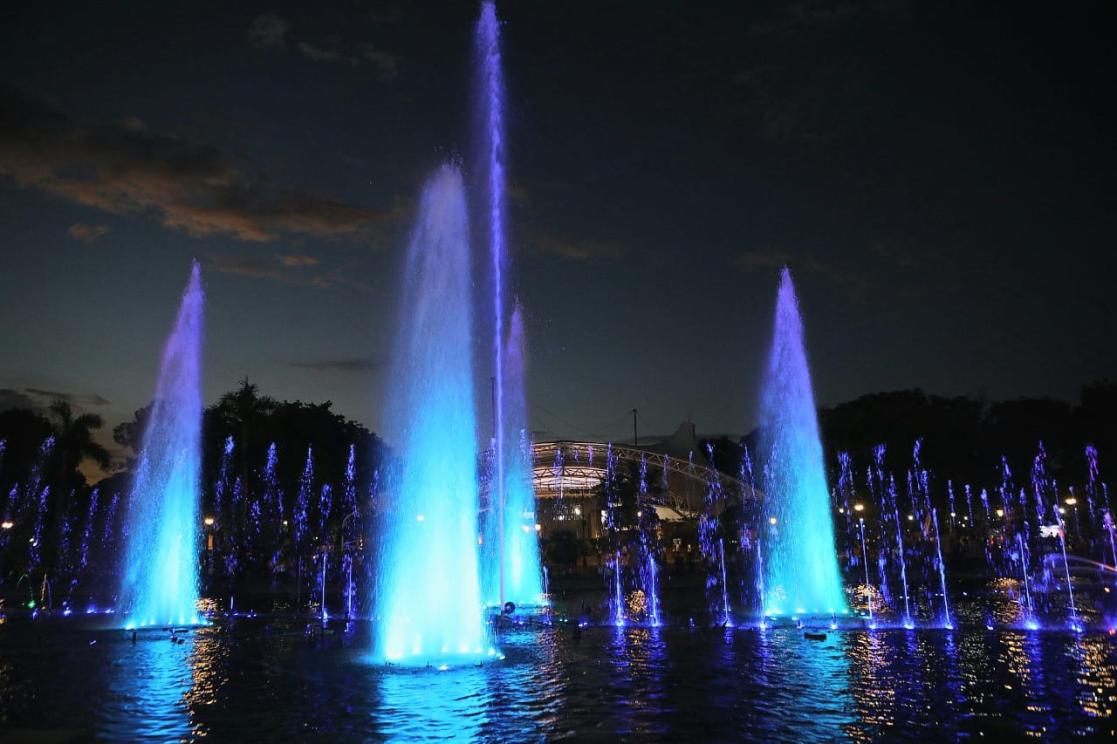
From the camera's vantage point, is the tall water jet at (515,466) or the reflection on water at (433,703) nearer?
the reflection on water at (433,703)

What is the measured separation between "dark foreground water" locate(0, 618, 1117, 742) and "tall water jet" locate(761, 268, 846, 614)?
21.8ft

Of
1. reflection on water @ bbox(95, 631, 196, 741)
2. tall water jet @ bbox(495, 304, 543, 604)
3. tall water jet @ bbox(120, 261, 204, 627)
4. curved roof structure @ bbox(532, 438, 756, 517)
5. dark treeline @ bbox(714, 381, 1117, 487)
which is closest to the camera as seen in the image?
reflection on water @ bbox(95, 631, 196, 741)

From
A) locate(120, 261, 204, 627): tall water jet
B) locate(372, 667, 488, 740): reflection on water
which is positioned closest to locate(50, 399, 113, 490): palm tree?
locate(120, 261, 204, 627): tall water jet

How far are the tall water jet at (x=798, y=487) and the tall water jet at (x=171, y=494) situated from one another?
18.5 metres

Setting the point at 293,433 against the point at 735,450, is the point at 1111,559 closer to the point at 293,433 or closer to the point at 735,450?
the point at 293,433

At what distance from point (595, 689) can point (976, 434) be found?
48.9 metres

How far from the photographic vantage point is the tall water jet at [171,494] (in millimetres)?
24406

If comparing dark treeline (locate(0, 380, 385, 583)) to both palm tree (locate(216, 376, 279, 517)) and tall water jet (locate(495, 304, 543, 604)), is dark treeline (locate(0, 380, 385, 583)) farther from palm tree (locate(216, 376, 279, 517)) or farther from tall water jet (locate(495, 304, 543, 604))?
tall water jet (locate(495, 304, 543, 604))

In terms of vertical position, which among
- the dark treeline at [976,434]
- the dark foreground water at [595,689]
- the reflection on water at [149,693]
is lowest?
the dark foreground water at [595,689]

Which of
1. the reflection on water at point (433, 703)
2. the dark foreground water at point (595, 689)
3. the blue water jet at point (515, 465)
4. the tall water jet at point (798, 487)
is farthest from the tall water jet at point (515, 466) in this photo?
the reflection on water at point (433, 703)

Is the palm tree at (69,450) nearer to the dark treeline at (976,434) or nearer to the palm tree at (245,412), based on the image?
the palm tree at (245,412)

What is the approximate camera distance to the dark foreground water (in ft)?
31.5

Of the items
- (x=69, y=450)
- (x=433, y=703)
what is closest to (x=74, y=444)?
(x=69, y=450)

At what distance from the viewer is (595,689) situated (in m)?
12.0
